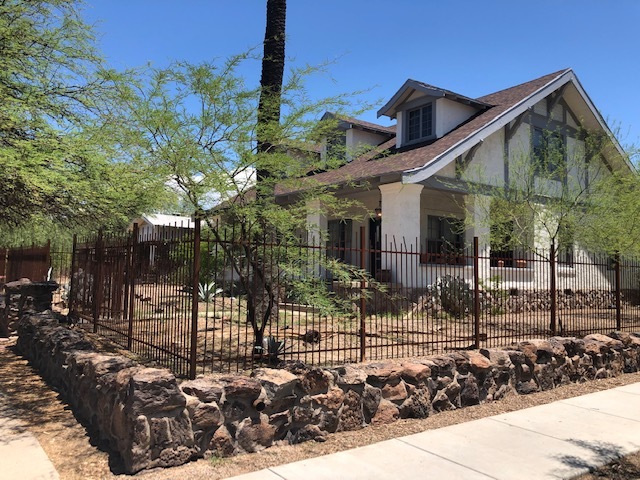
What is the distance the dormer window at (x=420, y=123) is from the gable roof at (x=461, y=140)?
0.73 meters

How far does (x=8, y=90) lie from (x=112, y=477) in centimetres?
594

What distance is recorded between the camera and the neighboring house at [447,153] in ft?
46.4

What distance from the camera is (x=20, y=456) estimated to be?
4590mm

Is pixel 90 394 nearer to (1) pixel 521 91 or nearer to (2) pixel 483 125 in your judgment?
(2) pixel 483 125

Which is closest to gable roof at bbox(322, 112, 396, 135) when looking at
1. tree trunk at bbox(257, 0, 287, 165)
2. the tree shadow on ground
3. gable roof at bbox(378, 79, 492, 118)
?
gable roof at bbox(378, 79, 492, 118)

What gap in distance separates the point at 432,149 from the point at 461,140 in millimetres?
927

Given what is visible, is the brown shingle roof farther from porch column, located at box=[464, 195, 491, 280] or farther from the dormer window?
porch column, located at box=[464, 195, 491, 280]

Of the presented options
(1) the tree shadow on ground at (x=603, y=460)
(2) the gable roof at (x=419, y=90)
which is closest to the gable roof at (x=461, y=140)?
(2) the gable roof at (x=419, y=90)

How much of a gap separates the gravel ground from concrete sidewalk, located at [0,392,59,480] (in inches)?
3.3

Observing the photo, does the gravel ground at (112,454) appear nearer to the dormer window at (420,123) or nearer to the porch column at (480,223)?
the porch column at (480,223)

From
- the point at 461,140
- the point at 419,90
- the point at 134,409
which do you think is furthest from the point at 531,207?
the point at 134,409

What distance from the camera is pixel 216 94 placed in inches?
254

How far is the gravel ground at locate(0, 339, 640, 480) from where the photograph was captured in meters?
4.43

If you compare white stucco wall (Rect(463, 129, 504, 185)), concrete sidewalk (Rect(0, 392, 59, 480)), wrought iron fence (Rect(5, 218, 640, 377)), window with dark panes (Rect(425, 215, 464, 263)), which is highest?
white stucco wall (Rect(463, 129, 504, 185))
